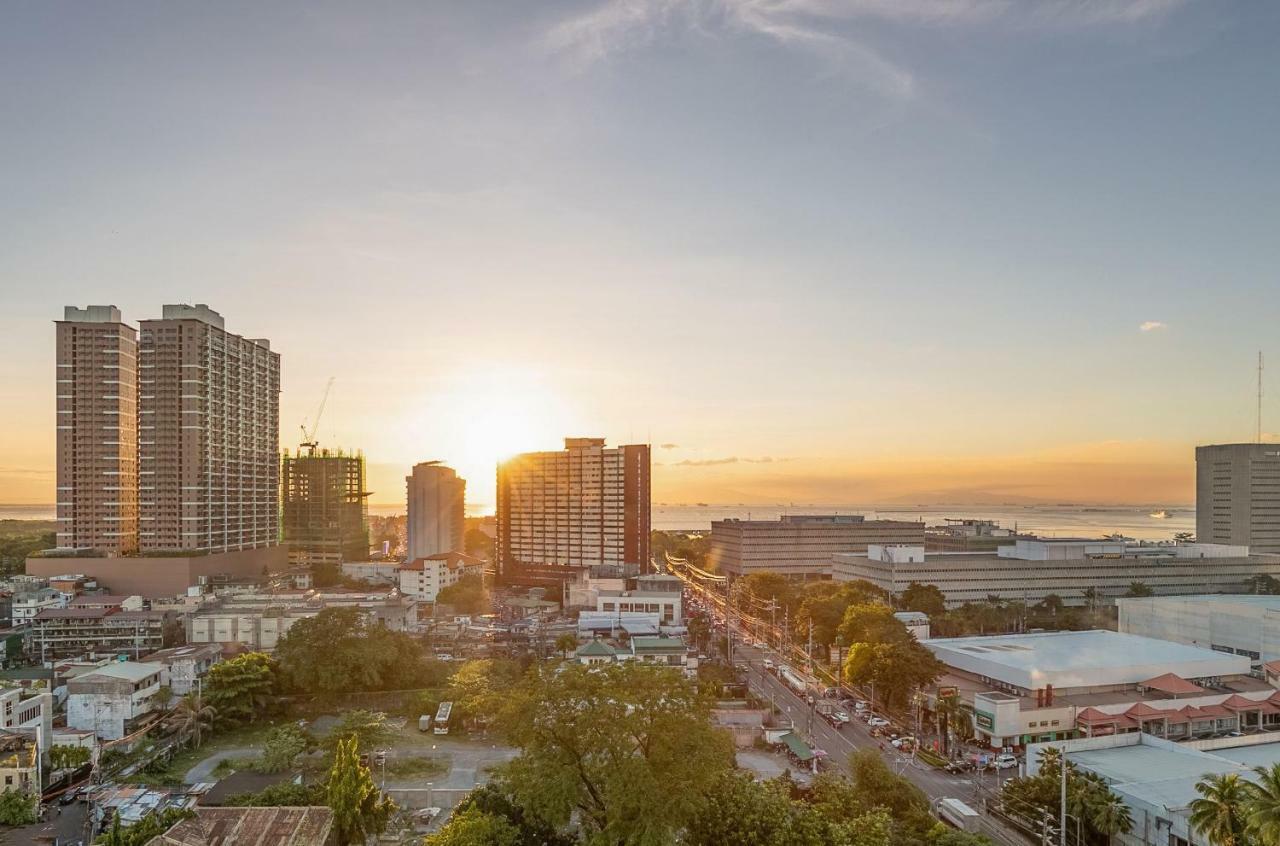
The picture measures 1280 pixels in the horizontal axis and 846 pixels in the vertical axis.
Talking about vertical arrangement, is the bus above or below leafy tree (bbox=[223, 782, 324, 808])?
below

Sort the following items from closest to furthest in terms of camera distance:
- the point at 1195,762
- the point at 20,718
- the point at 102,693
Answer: the point at 1195,762 → the point at 20,718 → the point at 102,693

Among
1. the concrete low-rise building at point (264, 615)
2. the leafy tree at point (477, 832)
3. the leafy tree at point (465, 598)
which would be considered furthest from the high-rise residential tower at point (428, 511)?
the leafy tree at point (477, 832)

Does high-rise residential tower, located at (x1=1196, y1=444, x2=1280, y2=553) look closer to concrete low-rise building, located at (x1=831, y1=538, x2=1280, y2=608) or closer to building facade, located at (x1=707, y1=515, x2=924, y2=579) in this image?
concrete low-rise building, located at (x1=831, y1=538, x2=1280, y2=608)

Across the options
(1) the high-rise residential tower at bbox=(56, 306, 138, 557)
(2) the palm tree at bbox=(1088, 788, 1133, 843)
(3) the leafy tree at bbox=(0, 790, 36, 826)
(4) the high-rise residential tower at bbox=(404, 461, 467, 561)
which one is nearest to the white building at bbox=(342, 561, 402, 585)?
(4) the high-rise residential tower at bbox=(404, 461, 467, 561)

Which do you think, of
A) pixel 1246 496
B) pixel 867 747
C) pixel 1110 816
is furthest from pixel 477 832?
pixel 1246 496

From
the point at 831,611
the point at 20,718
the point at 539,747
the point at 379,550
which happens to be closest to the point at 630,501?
the point at 831,611

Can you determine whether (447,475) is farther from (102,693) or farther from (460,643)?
(102,693)

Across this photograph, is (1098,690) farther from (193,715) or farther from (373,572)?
(373,572)
